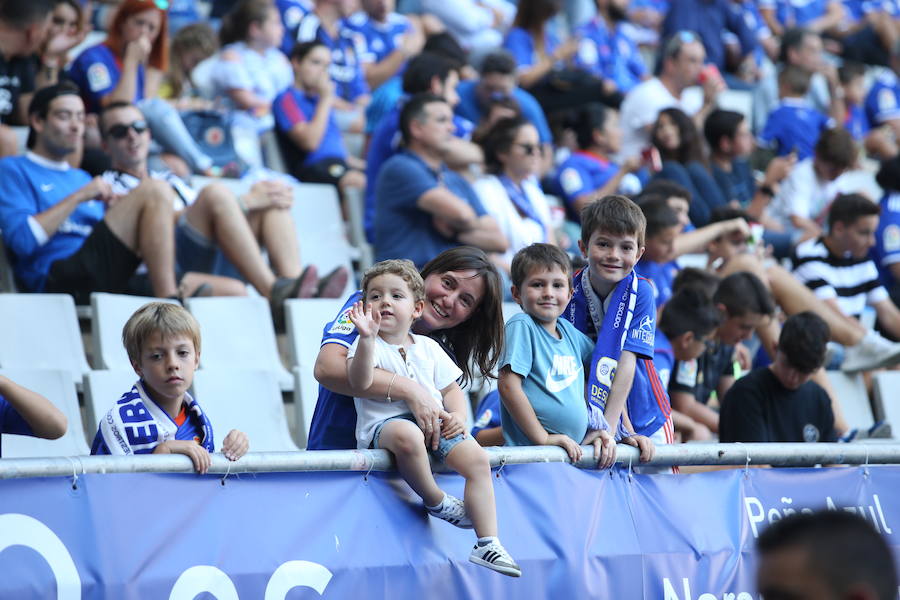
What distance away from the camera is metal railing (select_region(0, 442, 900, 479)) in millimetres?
3342

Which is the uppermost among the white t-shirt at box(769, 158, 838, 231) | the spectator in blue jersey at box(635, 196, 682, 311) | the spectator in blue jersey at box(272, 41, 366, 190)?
the spectator in blue jersey at box(272, 41, 366, 190)

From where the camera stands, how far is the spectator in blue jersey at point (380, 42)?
10047mm

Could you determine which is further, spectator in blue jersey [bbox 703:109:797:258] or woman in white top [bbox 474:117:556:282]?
spectator in blue jersey [bbox 703:109:797:258]

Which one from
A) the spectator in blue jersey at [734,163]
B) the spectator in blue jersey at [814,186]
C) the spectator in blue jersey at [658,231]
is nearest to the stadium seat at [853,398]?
the spectator in blue jersey at [658,231]

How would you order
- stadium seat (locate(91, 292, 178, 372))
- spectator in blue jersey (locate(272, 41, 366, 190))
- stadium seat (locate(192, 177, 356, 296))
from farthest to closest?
spectator in blue jersey (locate(272, 41, 366, 190)) → stadium seat (locate(192, 177, 356, 296)) → stadium seat (locate(91, 292, 178, 372))

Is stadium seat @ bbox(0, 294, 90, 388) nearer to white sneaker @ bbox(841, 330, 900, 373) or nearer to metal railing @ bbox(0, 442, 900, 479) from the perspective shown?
metal railing @ bbox(0, 442, 900, 479)

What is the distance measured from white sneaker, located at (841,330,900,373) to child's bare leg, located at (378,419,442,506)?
440cm

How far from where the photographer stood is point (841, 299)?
796 cm

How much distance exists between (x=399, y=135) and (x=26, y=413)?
4040 mm

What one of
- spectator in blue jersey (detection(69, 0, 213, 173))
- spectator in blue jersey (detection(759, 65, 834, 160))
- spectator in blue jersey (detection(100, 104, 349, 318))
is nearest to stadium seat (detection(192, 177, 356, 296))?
spectator in blue jersey (detection(69, 0, 213, 173))

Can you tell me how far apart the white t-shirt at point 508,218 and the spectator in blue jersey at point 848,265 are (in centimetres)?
169

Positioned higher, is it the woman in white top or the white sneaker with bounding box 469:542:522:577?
the woman in white top

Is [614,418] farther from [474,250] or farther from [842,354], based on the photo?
[842,354]

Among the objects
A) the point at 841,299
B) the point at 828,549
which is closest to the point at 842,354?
the point at 841,299
